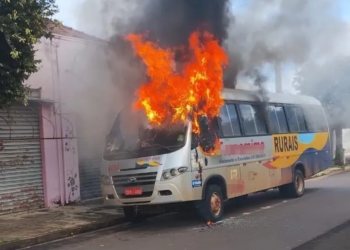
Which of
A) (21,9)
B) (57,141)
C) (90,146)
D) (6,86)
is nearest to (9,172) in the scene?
(57,141)

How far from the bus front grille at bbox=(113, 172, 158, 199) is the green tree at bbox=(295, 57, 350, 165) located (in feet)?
20.2

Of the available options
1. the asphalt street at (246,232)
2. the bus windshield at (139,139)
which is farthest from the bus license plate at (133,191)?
the asphalt street at (246,232)

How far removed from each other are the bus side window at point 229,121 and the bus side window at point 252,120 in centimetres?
35

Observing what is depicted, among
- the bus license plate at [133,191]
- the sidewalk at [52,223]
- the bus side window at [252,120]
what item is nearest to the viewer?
the sidewalk at [52,223]

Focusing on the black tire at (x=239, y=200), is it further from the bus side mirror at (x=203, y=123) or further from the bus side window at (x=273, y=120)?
the bus side mirror at (x=203, y=123)

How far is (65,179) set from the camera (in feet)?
42.1

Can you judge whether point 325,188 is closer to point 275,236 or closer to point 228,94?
point 228,94

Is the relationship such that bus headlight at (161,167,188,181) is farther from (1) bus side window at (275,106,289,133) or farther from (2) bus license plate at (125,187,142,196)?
(1) bus side window at (275,106,289,133)

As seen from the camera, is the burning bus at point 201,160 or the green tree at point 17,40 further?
the burning bus at point 201,160

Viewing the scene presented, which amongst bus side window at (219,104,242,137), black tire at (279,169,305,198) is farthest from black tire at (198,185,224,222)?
black tire at (279,169,305,198)

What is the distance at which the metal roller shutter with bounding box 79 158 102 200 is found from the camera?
44.8 feet

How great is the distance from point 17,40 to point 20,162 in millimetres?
5164

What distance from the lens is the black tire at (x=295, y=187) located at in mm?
12930

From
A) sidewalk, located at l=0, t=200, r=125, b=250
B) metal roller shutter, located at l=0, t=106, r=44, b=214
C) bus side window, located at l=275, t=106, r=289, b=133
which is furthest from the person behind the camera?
bus side window, located at l=275, t=106, r=289, b=133
